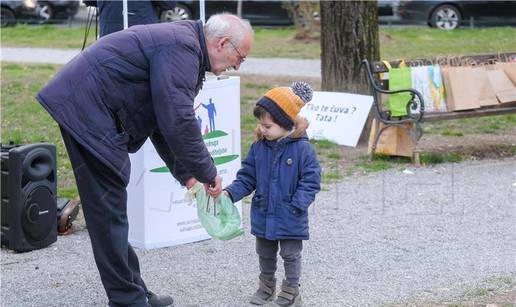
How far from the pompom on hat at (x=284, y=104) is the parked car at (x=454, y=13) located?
18.6m

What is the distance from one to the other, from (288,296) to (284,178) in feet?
2.22

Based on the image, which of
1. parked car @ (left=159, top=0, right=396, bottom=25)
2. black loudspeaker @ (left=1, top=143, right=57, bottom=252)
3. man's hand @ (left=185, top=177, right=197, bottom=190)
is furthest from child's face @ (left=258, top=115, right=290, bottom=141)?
parked car @ (left=159, top=0, right=396, bottom=25)

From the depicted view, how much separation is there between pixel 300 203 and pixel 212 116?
61.0 inches

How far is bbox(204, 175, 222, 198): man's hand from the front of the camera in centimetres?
504

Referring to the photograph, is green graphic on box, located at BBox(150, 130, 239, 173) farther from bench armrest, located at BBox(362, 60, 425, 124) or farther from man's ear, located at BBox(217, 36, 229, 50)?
bench armrest, located at BBox(362, 60, 425, 124)

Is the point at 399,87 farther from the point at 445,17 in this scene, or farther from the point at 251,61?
the point at 445,17

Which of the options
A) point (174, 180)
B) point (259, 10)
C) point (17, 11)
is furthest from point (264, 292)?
point (17, 11)

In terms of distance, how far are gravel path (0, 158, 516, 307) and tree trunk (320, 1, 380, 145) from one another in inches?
100

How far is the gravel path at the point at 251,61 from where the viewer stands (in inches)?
642

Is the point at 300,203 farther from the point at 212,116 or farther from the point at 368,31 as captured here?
the point at 368,31

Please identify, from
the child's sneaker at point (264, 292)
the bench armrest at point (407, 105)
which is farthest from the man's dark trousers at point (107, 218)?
the bench armrest at point (407, 105)

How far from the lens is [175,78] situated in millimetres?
4691

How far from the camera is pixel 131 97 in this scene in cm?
486

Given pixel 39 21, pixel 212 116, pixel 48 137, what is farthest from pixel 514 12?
pixel 212 116
